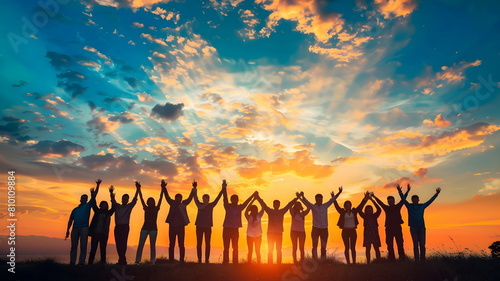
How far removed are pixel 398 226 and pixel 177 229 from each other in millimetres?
9140

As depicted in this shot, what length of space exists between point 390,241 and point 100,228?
12022mm

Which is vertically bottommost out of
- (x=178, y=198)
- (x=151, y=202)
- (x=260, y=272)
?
(x=260, y=272)

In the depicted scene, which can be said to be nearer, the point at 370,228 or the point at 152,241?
the point at 152,241

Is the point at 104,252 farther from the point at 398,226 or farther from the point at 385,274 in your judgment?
the point at 398,226

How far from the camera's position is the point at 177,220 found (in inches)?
602

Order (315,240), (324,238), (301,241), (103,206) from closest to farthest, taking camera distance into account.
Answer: (103,206) → (301,241) → (324,238) → (315,240)

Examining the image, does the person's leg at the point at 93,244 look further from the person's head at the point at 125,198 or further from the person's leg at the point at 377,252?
the person's leg at the point at 377,252

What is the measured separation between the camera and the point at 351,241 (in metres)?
16.1

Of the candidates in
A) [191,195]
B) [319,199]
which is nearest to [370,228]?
[319,199]

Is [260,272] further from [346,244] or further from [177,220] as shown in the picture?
[346,244]

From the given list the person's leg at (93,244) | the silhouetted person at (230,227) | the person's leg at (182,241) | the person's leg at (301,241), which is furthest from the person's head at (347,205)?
the person's leg at (93,244)

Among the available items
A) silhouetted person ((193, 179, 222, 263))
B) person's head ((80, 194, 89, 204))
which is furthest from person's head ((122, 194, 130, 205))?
silhouetted person ((193, 179, 222, 263))

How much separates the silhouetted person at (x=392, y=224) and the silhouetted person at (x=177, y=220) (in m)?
8.02

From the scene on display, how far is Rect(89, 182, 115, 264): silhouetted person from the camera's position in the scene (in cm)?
1532
